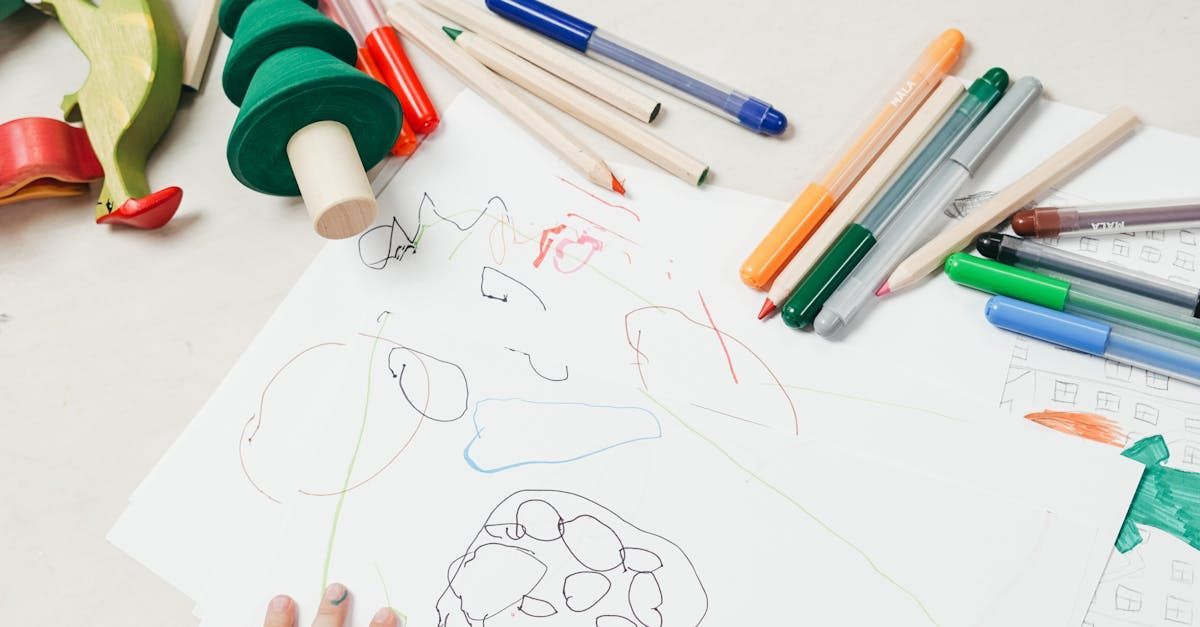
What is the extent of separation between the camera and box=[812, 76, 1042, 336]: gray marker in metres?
0.54

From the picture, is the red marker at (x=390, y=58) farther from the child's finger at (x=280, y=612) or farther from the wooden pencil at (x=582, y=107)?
the child's finger at (x=280, y=612)

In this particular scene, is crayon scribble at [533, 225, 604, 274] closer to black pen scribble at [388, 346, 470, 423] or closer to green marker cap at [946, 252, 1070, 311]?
black pen scribble at [388, 346, 470, 423]

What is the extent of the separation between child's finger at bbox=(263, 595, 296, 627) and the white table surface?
91 millimetres

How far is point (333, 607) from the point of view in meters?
0.48

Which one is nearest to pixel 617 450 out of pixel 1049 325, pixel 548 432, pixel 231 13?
pixel 548 432

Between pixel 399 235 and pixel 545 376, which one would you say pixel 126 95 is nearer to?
pixel 399 235

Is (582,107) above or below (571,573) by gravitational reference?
above

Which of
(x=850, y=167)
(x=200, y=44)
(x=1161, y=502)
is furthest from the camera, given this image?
(x=200, y=44)

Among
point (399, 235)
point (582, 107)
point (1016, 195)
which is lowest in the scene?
point (399, 235)

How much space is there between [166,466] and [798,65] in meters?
0.47

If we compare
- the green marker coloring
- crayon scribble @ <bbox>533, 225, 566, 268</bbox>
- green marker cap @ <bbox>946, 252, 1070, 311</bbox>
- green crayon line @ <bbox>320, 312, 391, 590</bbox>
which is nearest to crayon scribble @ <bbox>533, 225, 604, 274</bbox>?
crayon scribble @ <bbox>533, 225, 566, 268</bbox>

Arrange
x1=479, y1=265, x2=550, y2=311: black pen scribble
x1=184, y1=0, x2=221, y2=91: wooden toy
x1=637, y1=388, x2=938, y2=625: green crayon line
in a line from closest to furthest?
x1=637, y1=388, x2=938, y2=625: green crayon line, x1=479, y1=265, x2=550, y2=311: black pen scribble, x1=184, y1=0, x2=221, y2=91: wooden toy

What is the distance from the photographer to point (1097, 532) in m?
0.46

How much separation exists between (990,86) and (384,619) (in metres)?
0.46
